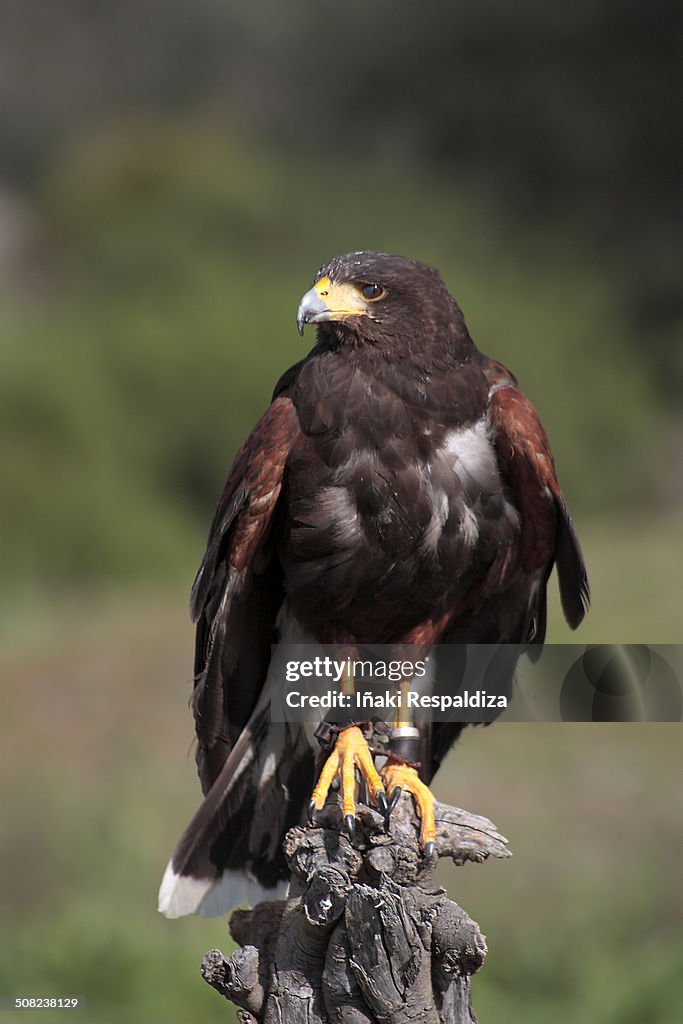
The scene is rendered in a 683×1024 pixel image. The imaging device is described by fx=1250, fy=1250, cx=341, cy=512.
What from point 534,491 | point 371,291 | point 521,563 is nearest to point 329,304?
point 371,291

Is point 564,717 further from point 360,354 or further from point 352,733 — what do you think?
point 360,354

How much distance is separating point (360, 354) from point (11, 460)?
217 inches

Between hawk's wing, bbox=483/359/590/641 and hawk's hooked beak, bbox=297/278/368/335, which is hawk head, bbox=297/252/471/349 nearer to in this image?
hawk's hooked beak, bbox=297/278/368/335

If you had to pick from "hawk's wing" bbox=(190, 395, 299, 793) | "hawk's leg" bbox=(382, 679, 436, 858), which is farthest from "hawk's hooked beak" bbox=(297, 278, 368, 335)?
"hawk's leg" bbox=(382, 679, 436, 858)

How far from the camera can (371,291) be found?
2408mm

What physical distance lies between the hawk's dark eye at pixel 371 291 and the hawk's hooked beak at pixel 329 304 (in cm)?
1

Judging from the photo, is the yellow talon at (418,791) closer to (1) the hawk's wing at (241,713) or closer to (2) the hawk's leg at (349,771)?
(2) the hawk's leg at (349,771)

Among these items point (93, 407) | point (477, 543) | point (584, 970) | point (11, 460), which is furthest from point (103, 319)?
point (477, 543)

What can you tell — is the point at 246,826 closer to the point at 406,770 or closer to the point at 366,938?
the point at 406,770

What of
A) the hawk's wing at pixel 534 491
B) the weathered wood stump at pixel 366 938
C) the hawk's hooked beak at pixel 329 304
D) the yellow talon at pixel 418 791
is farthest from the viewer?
the hawk's wing at pixel 534 491

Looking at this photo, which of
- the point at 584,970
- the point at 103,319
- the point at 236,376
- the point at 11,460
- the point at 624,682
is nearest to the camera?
the point at 624,682

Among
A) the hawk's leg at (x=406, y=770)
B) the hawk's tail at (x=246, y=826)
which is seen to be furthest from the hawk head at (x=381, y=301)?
the hawk's tail at (x=246, y=826)

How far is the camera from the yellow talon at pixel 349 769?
7.65 ft

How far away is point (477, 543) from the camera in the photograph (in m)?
2.52
